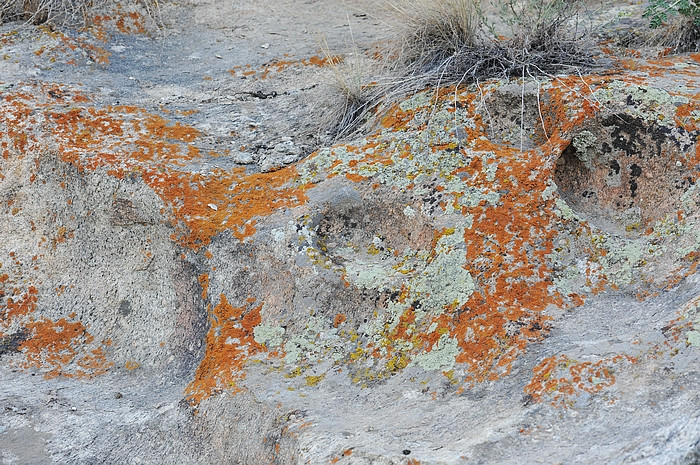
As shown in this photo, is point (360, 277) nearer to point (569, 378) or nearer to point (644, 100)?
point (569, 378)

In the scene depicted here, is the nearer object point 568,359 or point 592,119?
point 568,359

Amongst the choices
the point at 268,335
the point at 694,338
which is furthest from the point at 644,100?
the point at 268,335

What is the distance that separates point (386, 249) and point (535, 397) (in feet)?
3.68

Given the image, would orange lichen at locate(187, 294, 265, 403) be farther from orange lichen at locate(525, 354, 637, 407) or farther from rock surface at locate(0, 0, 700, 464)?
orange lichen at locate(525, 354, 637, 407)

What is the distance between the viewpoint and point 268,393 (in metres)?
2.78

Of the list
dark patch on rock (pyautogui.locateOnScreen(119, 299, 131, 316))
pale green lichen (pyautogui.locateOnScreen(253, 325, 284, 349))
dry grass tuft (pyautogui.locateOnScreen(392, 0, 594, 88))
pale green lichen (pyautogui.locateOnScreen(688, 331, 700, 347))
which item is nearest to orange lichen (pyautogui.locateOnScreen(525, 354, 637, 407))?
pale green lichen (pyautogui.locateOnScreen(688, 331, 700, 347))

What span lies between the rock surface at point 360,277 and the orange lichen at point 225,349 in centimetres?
1

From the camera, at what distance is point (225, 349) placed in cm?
304

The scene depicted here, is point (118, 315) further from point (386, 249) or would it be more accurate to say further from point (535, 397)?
point (535, 397)

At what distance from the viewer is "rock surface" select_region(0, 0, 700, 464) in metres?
2.35

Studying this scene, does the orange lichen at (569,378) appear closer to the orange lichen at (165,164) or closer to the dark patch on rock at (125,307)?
the orange lichen at (165,164)

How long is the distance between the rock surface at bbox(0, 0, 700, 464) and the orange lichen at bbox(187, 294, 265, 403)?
0.03 feet

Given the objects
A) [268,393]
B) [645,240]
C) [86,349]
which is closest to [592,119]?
[645,240]

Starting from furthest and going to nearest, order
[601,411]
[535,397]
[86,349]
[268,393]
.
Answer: [86,349] → [268,393] → [535,397] → [601,411]
